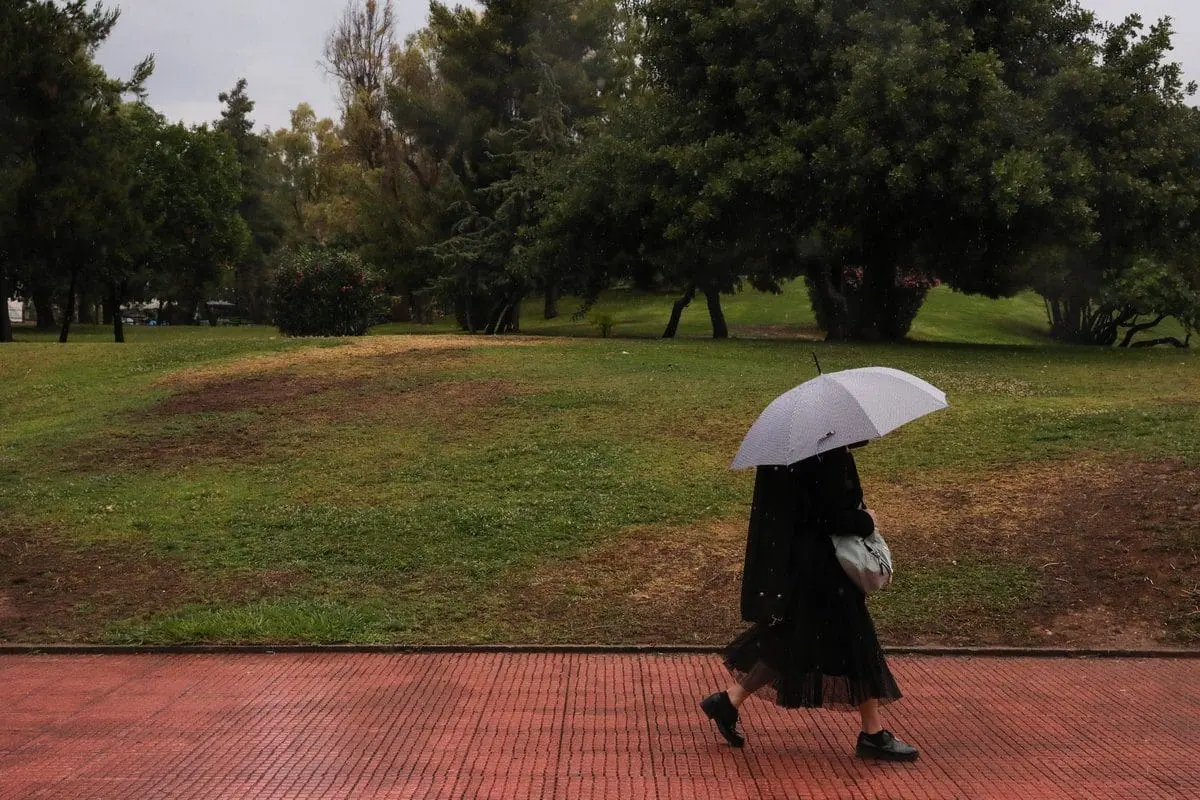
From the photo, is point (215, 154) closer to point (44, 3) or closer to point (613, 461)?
point (44, 3)

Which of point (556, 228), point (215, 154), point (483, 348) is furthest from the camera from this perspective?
point (215, 154)

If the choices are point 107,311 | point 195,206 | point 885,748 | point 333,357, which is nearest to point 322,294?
point 333,357

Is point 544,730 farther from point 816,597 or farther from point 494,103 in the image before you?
point 494,103

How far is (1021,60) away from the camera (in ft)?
69.4

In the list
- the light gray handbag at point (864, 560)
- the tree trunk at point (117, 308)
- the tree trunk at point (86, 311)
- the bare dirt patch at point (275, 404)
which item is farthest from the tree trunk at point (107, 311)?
the light gray handbag at point (864, 560)

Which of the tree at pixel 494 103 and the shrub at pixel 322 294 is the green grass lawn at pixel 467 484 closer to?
the shrub at pixel 322 294

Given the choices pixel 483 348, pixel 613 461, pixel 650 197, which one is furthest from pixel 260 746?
pixel 650 197

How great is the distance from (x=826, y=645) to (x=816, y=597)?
221 millimetres

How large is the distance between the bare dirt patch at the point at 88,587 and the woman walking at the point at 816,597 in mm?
4590

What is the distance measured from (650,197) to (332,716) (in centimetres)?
1743

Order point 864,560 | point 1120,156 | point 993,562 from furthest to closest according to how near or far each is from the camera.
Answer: point 1120,156 < point 993,562 < point 864,560

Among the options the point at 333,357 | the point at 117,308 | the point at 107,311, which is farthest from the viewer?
the point at 107,311

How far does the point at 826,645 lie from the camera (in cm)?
511

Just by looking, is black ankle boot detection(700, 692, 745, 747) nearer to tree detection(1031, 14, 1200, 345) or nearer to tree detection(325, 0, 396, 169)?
tree detection(1031, 14, 1200, 345)
